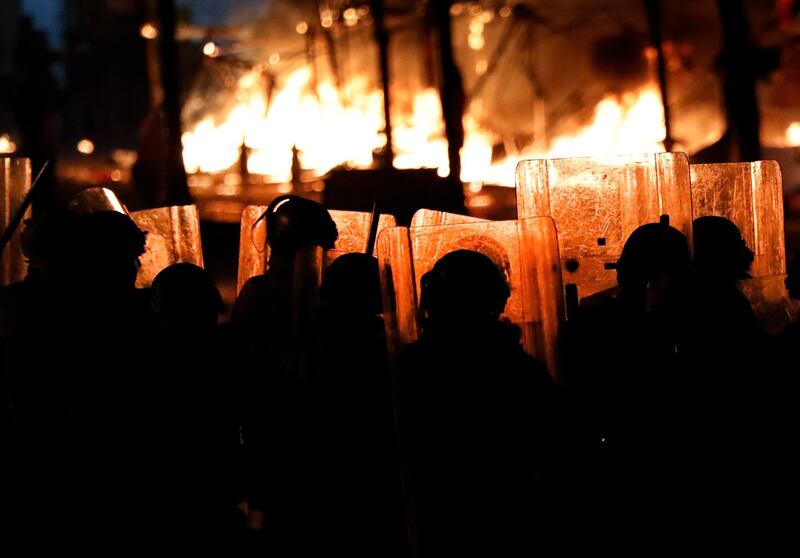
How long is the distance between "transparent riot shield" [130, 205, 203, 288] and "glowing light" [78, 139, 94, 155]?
24389 mm

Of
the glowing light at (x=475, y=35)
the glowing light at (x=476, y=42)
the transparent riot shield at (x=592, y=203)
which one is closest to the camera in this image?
the transparent riot shield at (x=592, y=203)

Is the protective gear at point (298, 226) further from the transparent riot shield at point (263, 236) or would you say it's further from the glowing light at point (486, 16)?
the glowing light at point (486, 16)

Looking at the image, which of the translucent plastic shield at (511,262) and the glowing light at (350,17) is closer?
the translucent plastic shield at (511,262)

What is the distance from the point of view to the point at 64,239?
370 cm

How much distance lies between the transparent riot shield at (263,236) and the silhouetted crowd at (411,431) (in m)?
0.91

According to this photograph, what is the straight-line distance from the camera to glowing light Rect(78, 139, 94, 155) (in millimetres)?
26875

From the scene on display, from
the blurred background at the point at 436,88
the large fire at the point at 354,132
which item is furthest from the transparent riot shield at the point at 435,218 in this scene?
the large fire at the point at 354,132

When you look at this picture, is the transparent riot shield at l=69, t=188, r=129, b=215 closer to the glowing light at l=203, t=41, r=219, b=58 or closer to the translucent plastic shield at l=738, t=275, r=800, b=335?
the translucent plastic shield at l=738, t=275, r=800, b=335

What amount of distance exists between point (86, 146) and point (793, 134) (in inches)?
884

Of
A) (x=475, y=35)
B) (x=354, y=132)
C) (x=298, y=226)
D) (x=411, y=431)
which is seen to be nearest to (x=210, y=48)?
(x=354, y=132)

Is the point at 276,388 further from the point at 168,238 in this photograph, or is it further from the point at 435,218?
the point at 168,238

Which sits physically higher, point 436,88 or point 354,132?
point 436,88

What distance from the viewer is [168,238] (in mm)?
4355

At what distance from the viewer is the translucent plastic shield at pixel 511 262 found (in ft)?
10.9
